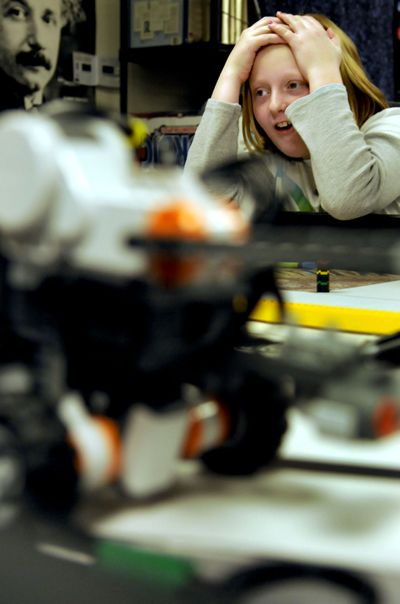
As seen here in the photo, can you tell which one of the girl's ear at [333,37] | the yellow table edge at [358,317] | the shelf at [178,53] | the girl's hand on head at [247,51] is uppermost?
the shelf at [178,53]

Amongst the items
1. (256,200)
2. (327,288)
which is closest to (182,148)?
(327,288)

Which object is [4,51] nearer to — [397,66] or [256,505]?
[397,66]

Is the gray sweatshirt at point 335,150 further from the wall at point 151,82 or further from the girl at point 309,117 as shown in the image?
the wall at point 151,82

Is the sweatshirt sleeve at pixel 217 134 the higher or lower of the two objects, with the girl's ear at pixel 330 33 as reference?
lower

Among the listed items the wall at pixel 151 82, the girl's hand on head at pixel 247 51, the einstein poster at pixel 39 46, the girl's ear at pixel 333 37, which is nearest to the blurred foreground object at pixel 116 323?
the girl's hand on head at pixel 247 51

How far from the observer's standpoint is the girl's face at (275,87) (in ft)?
3.01

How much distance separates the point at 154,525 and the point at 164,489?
17 millimetres

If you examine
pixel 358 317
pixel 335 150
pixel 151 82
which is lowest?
pixel 358 317

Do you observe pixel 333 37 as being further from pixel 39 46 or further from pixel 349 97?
pixel 39 46

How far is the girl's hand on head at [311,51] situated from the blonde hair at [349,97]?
10 centimetres

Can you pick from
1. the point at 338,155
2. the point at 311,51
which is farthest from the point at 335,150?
the point at 311,51

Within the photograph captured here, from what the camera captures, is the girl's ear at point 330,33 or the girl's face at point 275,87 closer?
the girl's face at point 275,87

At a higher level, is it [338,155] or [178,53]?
[178,53]

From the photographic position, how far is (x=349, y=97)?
3.41 ft
